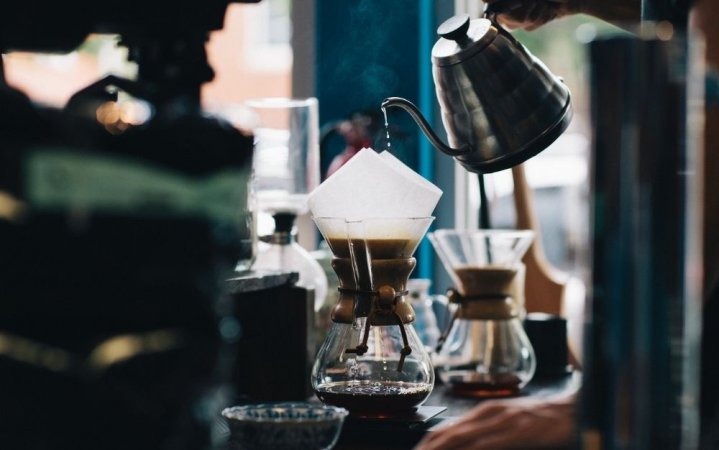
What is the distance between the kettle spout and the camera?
164 cm

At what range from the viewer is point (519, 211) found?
126 inches

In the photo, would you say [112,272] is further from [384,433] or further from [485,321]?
[485,321]

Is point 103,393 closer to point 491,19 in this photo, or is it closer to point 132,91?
point 132,91

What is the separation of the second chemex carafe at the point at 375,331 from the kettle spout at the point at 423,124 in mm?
123

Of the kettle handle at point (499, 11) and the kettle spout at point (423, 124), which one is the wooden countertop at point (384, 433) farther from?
the kettle handle at point (499, 11)

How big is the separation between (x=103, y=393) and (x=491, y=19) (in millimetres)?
1142

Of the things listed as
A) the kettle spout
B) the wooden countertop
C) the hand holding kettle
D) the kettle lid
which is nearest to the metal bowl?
the wooden countertop

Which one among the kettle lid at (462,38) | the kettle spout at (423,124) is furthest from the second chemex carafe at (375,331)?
the kettle lid at (462,38)

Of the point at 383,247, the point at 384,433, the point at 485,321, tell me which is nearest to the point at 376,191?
the point at 383,247

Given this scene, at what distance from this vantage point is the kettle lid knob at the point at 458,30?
1688 millimetres

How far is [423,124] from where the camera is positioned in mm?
1657

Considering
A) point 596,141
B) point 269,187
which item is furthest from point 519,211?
point 596,141

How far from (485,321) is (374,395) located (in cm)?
51

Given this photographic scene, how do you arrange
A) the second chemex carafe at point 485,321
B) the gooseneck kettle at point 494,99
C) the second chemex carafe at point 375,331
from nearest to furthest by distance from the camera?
1. the second chemex carafe at point 375,331
2. the gooseneck kettle at point 494,99
3. the second chemex carafe at point 485,321
